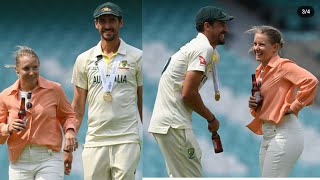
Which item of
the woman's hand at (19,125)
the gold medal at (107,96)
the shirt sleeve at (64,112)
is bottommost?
the woman's hand at (19,125)

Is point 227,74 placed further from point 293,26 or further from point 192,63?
point 192,63

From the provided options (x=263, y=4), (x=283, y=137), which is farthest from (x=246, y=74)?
(x=283, y=137)

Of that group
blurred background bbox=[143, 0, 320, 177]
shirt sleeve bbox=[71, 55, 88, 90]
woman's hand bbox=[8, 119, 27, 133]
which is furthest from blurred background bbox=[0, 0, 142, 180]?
woman's hand bbox=[8, 119, 27, 133]

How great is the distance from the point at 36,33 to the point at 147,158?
6.56ft

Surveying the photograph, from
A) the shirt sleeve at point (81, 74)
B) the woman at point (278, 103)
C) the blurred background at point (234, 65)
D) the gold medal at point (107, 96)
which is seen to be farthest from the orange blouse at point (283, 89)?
the blurred background at point (234, 65)

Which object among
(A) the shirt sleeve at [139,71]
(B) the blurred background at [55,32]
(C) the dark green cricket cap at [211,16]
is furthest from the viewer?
(B) the blurred background at [55,32]

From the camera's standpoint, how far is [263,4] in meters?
10.4

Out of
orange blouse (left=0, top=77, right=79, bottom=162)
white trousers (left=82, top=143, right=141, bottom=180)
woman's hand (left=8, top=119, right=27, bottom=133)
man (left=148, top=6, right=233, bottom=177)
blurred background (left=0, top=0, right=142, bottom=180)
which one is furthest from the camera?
blurred background (left=0, top=0, right=142, bottom=180)

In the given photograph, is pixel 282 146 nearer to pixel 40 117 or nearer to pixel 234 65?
pixel 40 117

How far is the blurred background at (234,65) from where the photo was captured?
→ 32.8ft

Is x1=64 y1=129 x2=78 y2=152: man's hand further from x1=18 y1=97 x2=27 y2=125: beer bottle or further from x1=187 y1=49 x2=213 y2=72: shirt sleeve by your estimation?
x1=187 y1=49 x2=213 y2=72: shirt sleeve

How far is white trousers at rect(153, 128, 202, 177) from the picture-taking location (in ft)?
21.9

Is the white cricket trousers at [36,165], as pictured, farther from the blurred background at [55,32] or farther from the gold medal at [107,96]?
the blurred background at [55,32]

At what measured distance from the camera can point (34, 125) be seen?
21.5ft
